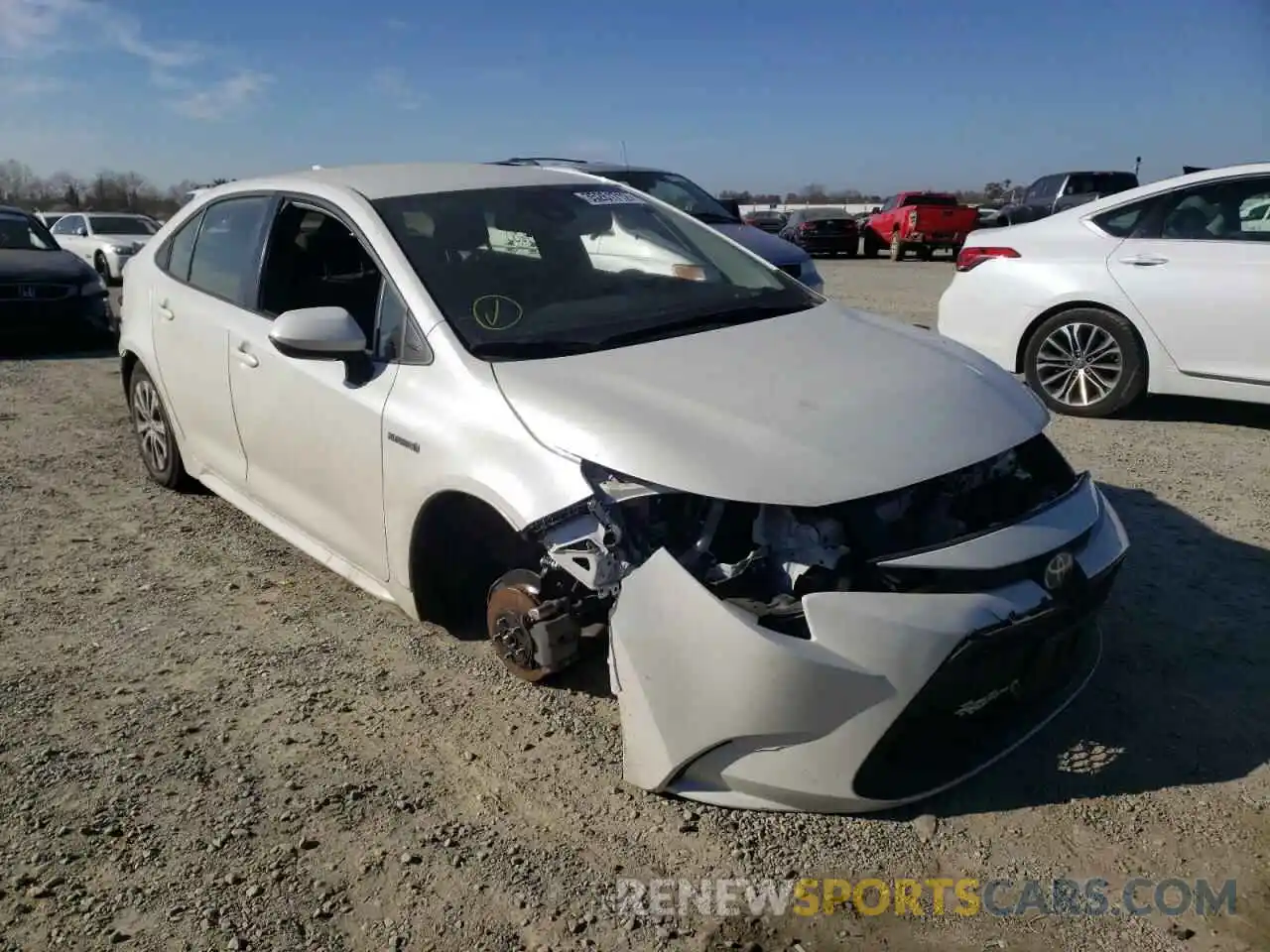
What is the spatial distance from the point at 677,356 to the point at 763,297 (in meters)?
0.82

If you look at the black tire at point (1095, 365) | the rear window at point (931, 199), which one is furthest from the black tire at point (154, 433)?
the rear window at point (931, 199)

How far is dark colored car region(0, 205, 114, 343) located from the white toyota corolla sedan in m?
7.28

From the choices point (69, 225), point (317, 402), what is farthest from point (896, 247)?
point (317, 402)

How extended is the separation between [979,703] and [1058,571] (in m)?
0.41

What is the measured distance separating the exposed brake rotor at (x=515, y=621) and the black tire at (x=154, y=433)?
2.61m

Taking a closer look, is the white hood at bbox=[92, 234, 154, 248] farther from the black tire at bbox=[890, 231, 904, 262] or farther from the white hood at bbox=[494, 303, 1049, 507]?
the white hood at bbox=[494, 303, 1049, 507]

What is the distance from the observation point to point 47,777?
2.92m

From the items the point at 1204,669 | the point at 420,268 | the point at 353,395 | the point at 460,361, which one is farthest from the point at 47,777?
the point at 1204,669

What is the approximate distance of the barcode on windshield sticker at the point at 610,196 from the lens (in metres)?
4.23

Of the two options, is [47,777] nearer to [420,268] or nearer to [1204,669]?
[420,268]

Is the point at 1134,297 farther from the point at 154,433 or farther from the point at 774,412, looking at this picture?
the point at 154,433

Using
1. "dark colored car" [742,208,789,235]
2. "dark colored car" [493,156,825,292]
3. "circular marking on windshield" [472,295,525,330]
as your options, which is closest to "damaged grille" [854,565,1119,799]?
"circular marking on windshield" [472,295,525,330]

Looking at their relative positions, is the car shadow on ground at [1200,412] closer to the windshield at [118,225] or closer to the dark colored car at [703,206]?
the dark colored car at [703,206]

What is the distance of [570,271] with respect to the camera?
3725mm
